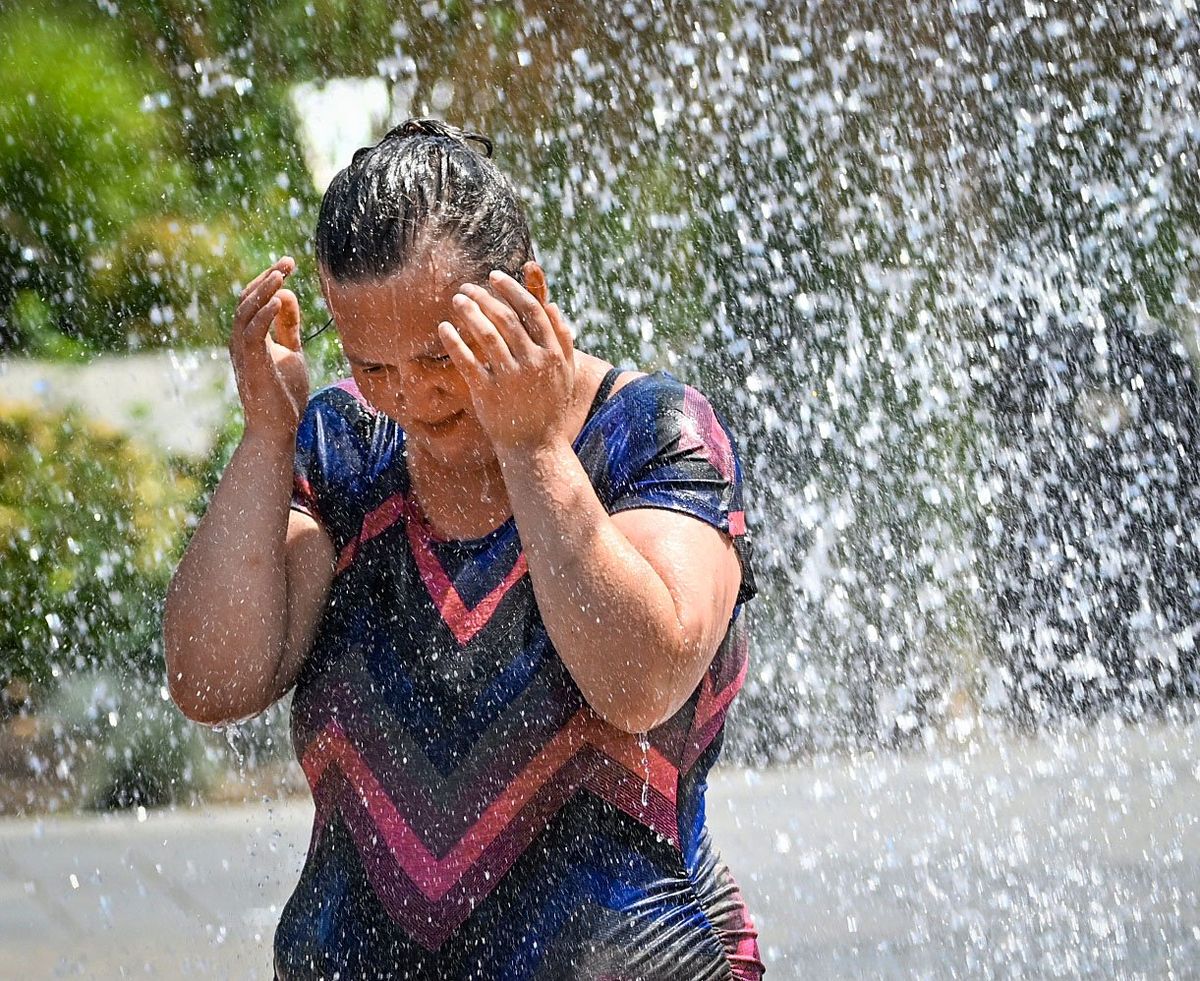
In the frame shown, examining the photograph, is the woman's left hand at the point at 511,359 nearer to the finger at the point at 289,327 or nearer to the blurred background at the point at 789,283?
the finger at the point at 289,327

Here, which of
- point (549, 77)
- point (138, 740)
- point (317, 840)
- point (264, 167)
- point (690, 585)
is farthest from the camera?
point (549, 77)

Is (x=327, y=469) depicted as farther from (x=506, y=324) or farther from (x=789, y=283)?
(x=789, y=283)

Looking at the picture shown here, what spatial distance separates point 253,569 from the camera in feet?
4.93

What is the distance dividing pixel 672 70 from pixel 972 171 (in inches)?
47.4

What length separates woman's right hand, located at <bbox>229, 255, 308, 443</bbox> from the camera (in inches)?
61.6

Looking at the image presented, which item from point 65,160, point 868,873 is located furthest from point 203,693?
point 65,160

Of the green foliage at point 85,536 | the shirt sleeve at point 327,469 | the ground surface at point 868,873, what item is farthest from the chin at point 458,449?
the green foliage at point 85,536

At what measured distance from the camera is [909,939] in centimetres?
321

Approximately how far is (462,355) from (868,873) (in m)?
2.64

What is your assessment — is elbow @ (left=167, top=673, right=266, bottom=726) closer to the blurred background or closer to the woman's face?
the woman's face

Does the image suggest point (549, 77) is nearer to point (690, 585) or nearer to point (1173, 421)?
point (1173, 421)

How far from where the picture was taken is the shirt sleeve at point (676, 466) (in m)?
1.45

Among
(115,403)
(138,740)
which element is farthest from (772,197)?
(138,740)

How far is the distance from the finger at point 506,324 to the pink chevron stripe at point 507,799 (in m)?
0.32
